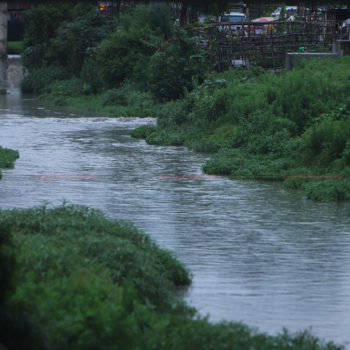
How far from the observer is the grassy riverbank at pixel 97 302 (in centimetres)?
638

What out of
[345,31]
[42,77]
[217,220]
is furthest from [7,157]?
[42,77]

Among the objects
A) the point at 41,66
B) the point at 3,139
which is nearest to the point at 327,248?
the point at 3,139

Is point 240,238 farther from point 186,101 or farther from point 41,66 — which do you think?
point 41,66

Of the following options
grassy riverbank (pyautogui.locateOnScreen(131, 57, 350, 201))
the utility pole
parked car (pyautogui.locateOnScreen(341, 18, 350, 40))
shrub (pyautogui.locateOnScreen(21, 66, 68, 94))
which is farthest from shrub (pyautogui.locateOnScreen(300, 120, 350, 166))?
the utility pole

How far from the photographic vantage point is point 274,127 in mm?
23062

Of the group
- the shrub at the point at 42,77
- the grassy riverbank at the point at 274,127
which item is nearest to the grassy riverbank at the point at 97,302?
the grassy riverbank at the point at 274,127

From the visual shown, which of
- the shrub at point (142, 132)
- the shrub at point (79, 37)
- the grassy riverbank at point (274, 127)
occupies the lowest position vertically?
the shrub at point (142, 132)

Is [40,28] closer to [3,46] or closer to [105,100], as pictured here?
[3,46]

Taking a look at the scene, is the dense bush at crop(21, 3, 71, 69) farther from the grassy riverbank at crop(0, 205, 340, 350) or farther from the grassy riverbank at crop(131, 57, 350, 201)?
the grassy riverbank at crop(0, 205, 340, 350)

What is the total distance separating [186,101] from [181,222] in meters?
16.1

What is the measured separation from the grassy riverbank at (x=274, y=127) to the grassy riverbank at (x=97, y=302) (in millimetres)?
8240

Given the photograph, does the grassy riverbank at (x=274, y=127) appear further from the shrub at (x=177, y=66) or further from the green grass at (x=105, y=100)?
the green grass at (x=105, y=100)

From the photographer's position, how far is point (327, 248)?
12445 millimetres

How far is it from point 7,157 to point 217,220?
345 inches
